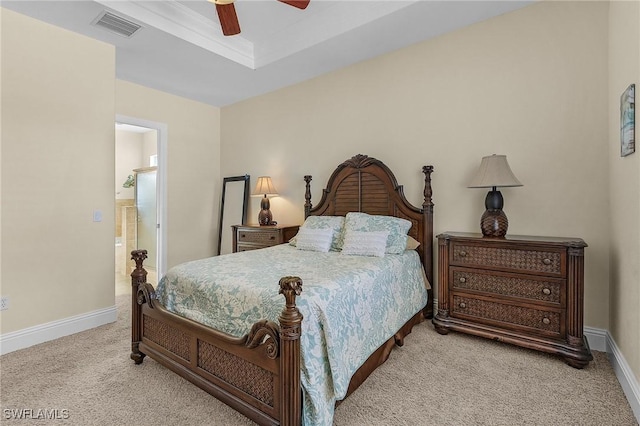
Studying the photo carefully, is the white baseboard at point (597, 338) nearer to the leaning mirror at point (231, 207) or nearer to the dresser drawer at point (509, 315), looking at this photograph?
the dresser drawer at point (509, 315)

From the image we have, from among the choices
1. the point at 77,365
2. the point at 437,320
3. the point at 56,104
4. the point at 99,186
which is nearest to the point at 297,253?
the point at 437,320

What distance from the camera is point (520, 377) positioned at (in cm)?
205

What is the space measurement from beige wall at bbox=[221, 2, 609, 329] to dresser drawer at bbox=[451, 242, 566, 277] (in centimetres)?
42

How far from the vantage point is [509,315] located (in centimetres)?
244

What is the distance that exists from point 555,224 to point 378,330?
1766mm

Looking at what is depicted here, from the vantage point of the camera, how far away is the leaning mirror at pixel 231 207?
4.89m

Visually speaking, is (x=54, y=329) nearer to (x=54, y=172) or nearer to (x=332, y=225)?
(x=54, y=172)

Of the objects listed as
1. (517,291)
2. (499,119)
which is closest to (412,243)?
(517,291)

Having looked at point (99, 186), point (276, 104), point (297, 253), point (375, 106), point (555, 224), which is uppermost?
point (276, 104)

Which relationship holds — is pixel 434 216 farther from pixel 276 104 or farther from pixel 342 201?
pixel 276 104

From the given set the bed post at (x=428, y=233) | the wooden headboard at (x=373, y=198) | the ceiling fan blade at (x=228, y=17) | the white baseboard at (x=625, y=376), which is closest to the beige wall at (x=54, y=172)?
the ceiling fan blade at (x=228, y=17)

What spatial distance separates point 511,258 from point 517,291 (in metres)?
0.25

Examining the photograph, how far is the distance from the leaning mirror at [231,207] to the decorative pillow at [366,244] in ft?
8.19

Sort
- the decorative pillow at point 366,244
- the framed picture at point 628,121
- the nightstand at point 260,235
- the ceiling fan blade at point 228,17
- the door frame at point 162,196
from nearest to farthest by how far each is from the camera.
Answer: the framed picture at point 628,121 < the ceiling fan blade at point 228,17 < the decorative pillow at point 366,244 < the nightstand at point 260,235 < the door frame at point 162,196
